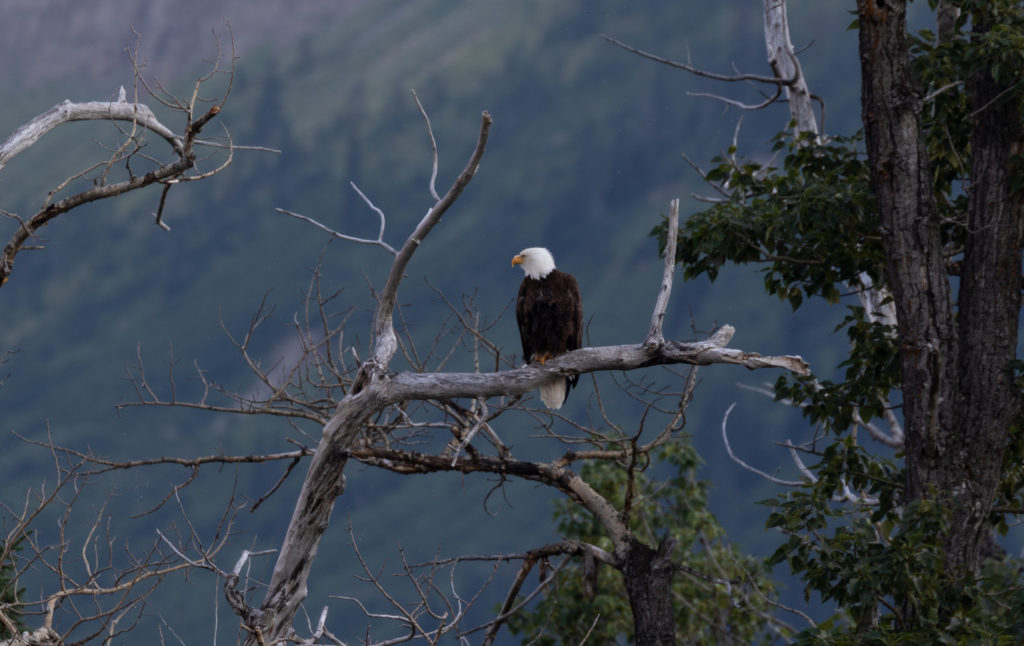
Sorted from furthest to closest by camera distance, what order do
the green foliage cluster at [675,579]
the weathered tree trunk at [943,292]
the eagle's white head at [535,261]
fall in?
the green foliage cluster at [675,579] < the eagle's white head at [535,261] < the weathered tree trunk at [943,292]

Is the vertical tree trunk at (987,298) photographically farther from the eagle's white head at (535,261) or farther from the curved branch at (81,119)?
the curved branch at (81,119)

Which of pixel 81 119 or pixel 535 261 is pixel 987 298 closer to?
pixel 535 261

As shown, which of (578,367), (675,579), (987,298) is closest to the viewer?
(578,367)

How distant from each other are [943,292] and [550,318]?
2588 millimetres

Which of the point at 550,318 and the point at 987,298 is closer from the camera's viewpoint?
the point at 987,298

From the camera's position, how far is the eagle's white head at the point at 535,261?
7.46m

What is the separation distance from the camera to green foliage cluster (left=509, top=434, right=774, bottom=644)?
36.4ft

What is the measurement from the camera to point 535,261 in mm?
7484

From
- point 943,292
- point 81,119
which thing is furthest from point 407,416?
point 943,292

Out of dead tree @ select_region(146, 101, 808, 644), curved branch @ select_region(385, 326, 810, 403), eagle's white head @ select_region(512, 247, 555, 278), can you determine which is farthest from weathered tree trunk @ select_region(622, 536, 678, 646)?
eagle's white head @ select_region(512, 247, 555, 278)

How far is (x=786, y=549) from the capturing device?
627cm

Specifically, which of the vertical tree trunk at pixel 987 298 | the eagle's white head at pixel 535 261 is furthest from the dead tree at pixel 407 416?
the vertical tree trunk at pixel 987 298

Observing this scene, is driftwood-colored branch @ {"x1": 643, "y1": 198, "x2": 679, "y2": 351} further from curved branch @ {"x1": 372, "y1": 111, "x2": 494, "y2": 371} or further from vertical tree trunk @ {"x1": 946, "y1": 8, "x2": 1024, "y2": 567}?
vertical tree trunk @ {"x1": 946, "y1": 8, "x2": 1024, "y2": 567}

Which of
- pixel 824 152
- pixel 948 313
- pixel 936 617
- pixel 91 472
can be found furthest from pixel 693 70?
pixel 91 472
